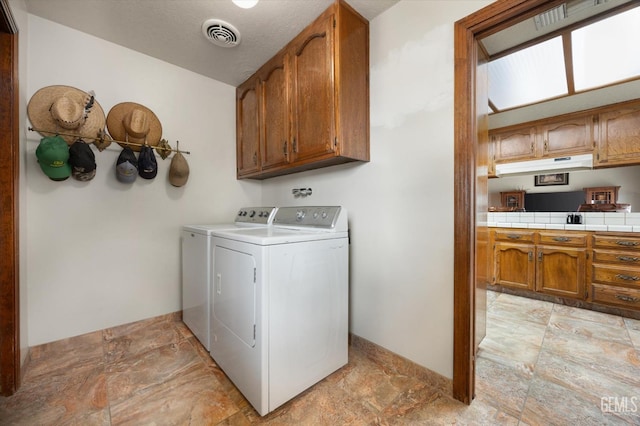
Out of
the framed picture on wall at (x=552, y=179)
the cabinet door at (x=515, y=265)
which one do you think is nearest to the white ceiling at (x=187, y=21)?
the cabinet door at (x=515, y=265)

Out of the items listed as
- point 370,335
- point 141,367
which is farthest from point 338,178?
point 141,367

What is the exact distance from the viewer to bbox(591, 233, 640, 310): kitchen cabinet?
7.73ft

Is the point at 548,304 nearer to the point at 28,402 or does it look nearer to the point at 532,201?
the point at 532,201

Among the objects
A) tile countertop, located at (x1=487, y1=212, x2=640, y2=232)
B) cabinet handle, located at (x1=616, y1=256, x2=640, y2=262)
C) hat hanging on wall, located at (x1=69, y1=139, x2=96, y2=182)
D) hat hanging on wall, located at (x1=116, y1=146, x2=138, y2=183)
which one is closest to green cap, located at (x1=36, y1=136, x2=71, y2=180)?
hat hanging on wall, located at (x1=69, y1=139, x2=96, y2=182)

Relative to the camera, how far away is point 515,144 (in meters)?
3.50

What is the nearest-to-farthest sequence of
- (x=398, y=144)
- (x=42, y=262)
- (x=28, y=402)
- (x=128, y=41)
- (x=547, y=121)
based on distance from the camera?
(x=28, y=402)
(x=398, y=144)
(x=42, y=262)
(x=128, y=41)
(x=547, y=121)

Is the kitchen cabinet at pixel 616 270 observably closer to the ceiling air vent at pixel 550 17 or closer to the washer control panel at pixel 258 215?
the ceiling air vent at pixel 550 17

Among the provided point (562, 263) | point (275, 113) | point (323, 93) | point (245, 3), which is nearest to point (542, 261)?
point (562, 263)

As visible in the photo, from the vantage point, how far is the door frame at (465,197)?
1.26 metres

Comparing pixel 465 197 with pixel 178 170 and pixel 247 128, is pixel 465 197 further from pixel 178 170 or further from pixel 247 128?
pixel 178 170

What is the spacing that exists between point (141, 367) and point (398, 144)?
215 cm

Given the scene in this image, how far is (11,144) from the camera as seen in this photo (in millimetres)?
1354

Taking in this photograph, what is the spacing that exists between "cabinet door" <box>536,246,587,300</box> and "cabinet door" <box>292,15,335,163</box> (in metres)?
2.94

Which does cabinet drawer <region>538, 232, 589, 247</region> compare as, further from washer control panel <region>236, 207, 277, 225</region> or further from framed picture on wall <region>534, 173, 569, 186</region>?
washer control panel <region>236, 207, 277, 225</region>
